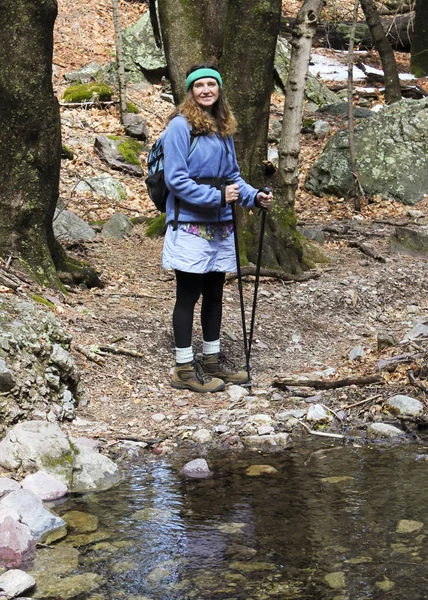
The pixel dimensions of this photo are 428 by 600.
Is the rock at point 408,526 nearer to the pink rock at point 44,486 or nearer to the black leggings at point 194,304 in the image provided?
the pink rock at point 44,486

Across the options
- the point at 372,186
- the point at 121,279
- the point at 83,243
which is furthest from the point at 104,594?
the point at 372,186

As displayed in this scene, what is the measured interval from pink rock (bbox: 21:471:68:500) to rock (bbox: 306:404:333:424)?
1.90 metres

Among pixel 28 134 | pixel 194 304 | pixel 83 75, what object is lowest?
pixel 194 304

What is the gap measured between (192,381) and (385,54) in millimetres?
12878

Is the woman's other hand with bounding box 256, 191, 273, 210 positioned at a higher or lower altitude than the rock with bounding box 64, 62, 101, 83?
lower

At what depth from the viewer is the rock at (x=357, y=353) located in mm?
6662

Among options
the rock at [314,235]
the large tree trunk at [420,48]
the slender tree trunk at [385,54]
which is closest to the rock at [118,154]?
the rock at [314,235]

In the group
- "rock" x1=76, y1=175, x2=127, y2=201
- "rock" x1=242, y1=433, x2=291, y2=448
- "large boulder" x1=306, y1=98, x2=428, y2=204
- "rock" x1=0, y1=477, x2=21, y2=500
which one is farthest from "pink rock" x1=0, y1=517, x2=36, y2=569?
"large boulder" x1=306, y1=98, x2=428, y2=204

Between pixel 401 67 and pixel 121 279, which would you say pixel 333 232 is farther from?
pixel 401 67

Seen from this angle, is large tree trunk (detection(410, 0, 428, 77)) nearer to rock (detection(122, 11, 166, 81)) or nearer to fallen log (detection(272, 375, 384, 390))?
rock (detection(122, 11, 166, 81))

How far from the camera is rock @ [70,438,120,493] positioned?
4.45 m

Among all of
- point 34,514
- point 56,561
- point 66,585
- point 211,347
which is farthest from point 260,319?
point 66,585

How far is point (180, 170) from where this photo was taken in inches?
214

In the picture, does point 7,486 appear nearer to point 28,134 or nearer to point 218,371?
point 218,371
